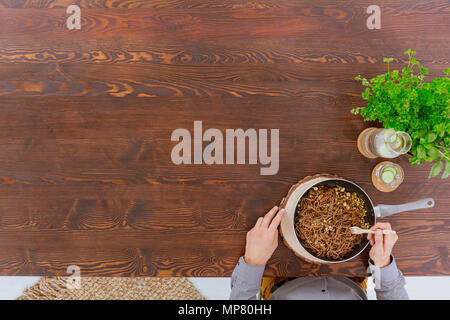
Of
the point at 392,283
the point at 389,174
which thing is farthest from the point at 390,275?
the point at 389,174

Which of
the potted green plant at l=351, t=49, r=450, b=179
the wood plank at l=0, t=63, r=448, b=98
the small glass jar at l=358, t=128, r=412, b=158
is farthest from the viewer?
the wood plank at l=0, t=63, r=448, b=98

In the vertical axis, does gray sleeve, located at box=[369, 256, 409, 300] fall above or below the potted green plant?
below

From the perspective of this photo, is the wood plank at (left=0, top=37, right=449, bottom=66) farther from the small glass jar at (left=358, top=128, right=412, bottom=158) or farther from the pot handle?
the pot handle

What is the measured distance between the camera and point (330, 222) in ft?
3.19

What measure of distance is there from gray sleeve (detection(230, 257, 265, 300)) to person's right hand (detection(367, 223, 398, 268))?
1.39ft

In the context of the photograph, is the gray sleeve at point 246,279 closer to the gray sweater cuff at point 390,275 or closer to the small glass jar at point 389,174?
the gray sweater cuff at point 390,275

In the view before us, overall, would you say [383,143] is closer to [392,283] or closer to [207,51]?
[392,283]

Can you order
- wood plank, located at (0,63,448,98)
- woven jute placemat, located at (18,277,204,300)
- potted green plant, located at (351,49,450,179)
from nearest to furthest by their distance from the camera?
1. potted green plant, located at (351,49,450,179)
2. wood plank, located at (0,63,448,98)
3. woven jute placemat, located at (18,277,204,300)

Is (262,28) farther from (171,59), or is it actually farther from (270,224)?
(270,224)

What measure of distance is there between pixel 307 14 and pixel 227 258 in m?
1.05

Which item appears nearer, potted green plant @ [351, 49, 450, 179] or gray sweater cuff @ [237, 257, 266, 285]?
potted green plant @ [351, 49, 450, 179]

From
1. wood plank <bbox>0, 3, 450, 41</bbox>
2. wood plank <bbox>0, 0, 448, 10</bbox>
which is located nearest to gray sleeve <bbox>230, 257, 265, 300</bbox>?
wood plank <bbox>0, 3, 450, 41</bbox>

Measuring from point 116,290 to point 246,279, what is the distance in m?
0.96

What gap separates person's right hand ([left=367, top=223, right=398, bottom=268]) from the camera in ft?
3.31
